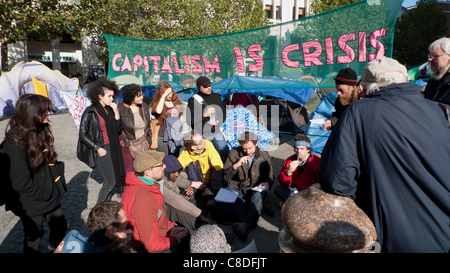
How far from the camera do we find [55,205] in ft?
9.03

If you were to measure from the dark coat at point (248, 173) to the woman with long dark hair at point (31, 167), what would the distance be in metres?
2.18

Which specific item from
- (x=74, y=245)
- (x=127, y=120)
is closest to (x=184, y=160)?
(x=127, y=120)

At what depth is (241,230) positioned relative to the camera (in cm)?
346

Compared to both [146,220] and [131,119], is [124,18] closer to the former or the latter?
[131,119]

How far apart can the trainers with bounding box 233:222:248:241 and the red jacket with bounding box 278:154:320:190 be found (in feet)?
3.03

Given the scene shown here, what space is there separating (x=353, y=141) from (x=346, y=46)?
4.06 meters

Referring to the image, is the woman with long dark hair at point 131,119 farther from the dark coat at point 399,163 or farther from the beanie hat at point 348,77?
the dark coat at point 399,163

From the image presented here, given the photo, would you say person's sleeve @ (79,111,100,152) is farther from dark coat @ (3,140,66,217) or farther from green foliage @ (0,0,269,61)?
green foliage @ (0,0,269,61)

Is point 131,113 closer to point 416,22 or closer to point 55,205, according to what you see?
point 55,205
